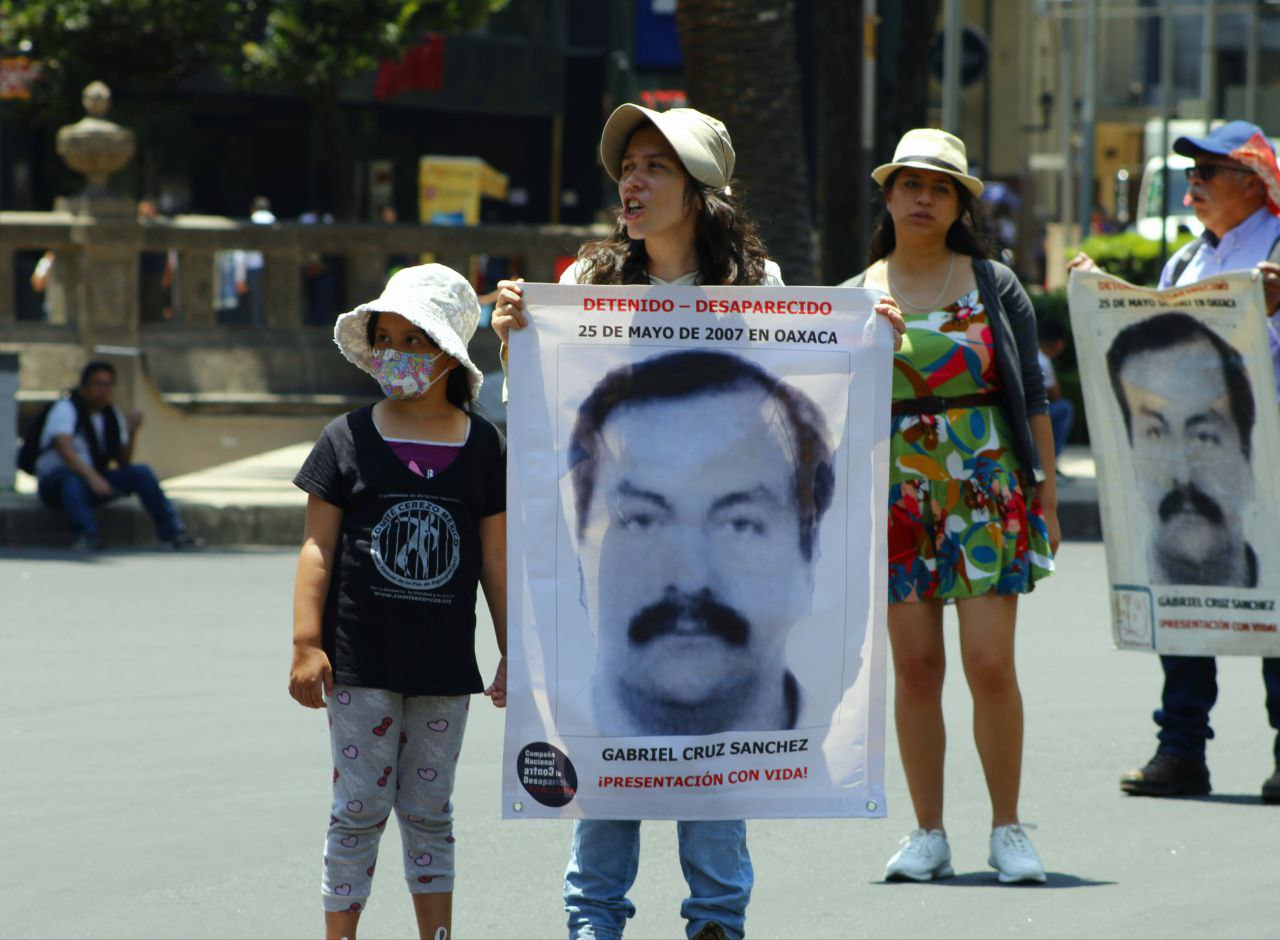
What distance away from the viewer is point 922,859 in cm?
572

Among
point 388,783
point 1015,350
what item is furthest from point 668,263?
point 1015,350

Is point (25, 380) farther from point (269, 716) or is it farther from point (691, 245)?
point (691, 245)

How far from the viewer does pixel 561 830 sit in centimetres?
632

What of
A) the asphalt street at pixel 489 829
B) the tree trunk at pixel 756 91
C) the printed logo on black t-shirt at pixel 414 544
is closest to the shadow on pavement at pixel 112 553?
the asphalt street at pixel 489 829

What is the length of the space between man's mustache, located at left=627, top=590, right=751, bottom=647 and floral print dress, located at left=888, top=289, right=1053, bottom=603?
4.14ft

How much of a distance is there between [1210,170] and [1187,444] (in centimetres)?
81

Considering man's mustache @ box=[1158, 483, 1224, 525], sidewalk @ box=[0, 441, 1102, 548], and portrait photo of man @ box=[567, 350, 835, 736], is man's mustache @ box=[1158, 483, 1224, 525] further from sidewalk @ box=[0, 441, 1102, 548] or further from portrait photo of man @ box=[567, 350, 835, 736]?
sidewalk @ box=[0, 441, 1102, 548]

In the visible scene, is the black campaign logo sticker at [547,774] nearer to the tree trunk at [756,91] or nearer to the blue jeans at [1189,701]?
the blue jeans at [1189,701]

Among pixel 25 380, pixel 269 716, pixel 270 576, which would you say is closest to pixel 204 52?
pixel 25 380

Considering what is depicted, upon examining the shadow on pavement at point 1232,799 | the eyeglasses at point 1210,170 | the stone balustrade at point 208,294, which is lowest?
the shadow on pavement at point 1232,799

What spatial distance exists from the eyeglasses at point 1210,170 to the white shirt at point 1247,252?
0.15 m

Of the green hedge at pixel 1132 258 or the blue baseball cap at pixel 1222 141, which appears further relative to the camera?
the green hedge at pixel 1132 258

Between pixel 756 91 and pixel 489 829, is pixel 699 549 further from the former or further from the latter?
pixel 756 91

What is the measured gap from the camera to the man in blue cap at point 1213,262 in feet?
21.5
